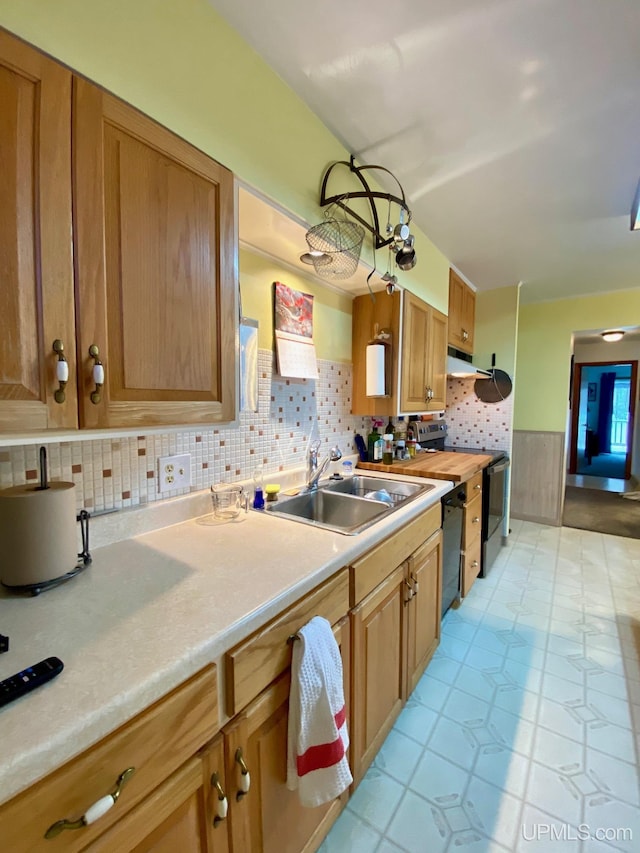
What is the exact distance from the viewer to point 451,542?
1971mm

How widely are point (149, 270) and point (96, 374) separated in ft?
0.90

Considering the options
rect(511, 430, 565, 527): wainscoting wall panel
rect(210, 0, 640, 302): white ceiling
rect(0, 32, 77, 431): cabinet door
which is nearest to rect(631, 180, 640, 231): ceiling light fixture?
rect(210, 0, 640, 302): white ceiling

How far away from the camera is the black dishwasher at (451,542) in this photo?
183 cm

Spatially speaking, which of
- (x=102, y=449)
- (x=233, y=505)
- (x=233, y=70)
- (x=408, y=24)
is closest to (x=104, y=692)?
(x=102, y=449)

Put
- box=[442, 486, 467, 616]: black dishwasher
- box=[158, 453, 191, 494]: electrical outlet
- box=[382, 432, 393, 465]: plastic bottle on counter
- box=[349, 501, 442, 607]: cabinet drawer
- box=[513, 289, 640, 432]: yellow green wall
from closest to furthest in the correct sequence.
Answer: box=[349, 501, 442, 607]: cabinet drawer < box=[158, 453, 191, 494]: electrical outlet < box=[442, 486, 467, 616]: black dishwasher < box=[382, 432, 393, 465]: plastic bottle on counter < box=[513, 289, 640, 432]: yellow green wall

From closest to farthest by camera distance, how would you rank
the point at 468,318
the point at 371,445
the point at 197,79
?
the point at 197,79 < the point at 371,445 < the point at 468,318

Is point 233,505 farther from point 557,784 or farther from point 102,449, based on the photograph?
point 557,784

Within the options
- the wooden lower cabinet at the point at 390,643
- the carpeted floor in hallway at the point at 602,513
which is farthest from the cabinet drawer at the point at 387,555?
the carpeted floor in hallway at the point at 602,513

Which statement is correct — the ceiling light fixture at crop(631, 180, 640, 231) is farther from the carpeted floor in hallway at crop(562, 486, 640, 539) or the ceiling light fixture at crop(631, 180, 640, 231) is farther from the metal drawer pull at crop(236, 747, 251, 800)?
the carpeted floor in hallway at crop(562, 486, 640, 539)

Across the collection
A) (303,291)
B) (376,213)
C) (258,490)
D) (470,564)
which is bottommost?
(470,564)

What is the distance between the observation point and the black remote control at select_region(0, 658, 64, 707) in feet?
1.56

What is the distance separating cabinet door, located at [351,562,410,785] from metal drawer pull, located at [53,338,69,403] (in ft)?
3.05

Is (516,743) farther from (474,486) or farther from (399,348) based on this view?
(399,348)

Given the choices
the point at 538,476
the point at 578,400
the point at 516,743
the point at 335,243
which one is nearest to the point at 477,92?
the point at 335,243
